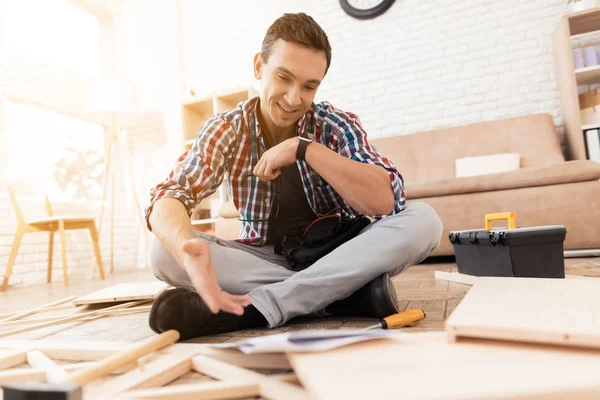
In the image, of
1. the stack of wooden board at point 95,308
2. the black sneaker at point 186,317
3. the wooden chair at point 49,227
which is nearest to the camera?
the black sneaker at point 186,317

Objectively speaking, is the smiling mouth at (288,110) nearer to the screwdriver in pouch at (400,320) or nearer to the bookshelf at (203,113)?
the screwdriver in pouch at (400,320)

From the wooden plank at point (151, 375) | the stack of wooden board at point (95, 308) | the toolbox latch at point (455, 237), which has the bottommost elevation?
the stack of wooden board at point (95, 308)

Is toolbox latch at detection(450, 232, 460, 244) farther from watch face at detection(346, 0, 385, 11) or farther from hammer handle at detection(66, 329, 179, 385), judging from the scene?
watch face at detection(346, 0, 385, 11)

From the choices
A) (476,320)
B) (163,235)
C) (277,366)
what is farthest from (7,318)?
(476,320)

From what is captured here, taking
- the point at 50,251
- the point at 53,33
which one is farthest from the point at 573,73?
the point at 53,33

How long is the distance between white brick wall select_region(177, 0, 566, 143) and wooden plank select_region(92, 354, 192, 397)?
9.94ft

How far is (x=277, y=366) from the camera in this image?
69cm

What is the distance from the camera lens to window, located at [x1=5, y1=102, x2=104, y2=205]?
3291 mm

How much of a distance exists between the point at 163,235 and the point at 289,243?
381mm

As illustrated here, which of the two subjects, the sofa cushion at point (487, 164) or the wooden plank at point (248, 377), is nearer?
the wooden plank at point (248, 377)

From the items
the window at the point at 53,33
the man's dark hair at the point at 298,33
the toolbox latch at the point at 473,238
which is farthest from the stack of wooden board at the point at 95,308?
the window at the point at 53,33

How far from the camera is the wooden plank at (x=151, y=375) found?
23.6 inches

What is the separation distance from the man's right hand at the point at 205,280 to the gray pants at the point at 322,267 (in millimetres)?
240

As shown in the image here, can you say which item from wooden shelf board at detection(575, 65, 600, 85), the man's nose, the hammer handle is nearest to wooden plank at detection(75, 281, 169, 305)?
the hammer handle
